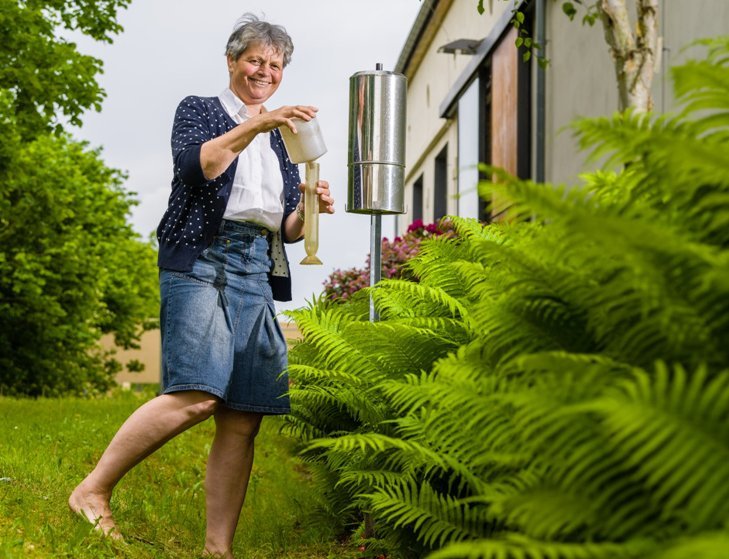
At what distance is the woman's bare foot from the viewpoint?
177 inches

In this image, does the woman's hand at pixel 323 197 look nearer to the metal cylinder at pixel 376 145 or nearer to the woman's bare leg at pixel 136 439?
the metal cylinder at pixel 376 145

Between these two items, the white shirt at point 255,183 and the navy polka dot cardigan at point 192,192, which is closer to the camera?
the navy polka dot cardigan at point 192,192

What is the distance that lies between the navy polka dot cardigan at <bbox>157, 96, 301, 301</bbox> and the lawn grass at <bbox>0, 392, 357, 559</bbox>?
117cm

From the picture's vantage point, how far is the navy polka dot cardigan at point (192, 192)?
14.9 feet

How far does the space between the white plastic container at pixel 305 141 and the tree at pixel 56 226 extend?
352 inches

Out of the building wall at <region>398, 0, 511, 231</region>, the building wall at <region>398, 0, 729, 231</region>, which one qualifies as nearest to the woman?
the building wall at <region>398, 0, 729, 231</region>

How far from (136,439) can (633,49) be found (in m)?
4.51

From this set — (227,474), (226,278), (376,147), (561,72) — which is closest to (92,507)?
(227,474)

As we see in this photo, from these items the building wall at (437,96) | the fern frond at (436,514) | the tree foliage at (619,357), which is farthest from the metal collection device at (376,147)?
the building wall at (437,96)

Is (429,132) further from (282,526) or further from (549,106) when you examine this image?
(282,526)

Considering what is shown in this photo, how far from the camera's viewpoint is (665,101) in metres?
9.59

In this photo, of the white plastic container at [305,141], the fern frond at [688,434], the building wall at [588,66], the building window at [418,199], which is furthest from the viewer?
the building window at [418,199]

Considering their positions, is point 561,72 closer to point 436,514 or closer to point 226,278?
point 226,278

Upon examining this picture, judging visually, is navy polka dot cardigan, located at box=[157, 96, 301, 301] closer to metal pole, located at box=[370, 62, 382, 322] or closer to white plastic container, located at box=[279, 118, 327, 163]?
white plastic container, located at box=[279, 118, 327, 163]
